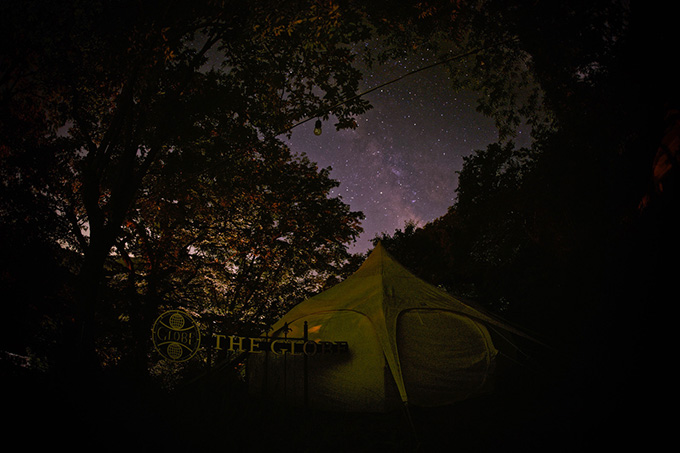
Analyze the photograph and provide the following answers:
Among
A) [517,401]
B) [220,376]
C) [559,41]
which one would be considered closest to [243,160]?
[220,376]

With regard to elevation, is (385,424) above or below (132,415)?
below

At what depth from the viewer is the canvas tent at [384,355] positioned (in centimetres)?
623

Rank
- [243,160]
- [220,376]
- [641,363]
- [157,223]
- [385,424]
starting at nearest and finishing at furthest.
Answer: [641,363], [385,424], [220,376], [243,160], [157,223]

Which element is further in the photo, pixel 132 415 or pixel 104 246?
pixel 104 246

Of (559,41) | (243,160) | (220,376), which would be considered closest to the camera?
(220,376)

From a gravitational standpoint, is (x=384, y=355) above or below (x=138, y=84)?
below

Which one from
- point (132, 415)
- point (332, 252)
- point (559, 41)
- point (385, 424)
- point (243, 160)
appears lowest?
point (385, 424)

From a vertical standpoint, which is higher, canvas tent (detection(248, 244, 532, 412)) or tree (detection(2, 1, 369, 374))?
tree (detection(2, 1, 369, 374))

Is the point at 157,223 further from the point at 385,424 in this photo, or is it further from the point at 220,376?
the point at 385,424

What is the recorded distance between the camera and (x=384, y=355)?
613 centimetres

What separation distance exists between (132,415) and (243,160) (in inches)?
282

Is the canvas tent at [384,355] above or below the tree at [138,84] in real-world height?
below

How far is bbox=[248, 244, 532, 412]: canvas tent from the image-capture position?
245 inches

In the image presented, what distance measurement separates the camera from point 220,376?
21.3 ft
